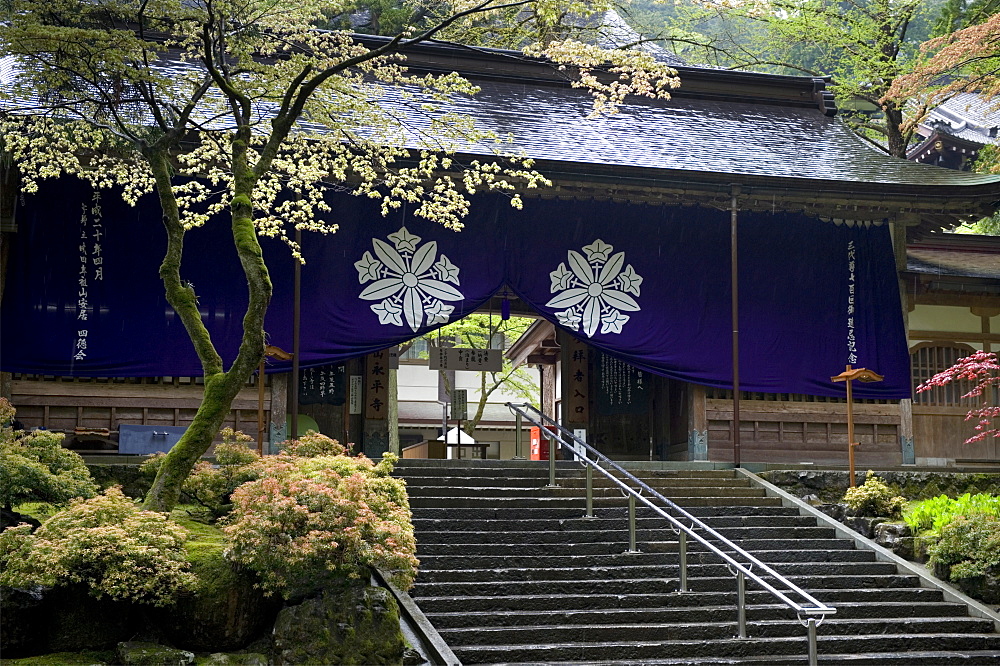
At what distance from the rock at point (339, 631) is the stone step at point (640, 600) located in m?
1.09

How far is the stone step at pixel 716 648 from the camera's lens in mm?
8297

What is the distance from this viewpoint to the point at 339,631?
7.66 meters

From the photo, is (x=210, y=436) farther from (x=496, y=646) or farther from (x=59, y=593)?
(x=496, y=646)

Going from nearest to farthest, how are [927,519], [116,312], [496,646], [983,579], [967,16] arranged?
[496,646], [983,579], [927,519], [116,312], [967,16]

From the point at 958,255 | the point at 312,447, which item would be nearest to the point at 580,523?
the point at 312,447

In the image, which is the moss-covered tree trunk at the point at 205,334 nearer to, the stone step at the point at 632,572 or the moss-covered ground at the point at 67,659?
the moss-covered ground at the point at 67,659

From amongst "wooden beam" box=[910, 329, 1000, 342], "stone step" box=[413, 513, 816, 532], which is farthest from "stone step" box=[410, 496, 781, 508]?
"wooden beam" box=[910, 329, 1000, 342]

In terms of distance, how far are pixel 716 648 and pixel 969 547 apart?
11.1 ft

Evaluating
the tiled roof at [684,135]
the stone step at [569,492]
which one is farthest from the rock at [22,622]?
the tiled roof at [684,135]

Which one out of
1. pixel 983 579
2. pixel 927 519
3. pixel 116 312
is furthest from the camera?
pixel 116 312

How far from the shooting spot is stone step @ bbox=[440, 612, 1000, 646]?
28.1ft

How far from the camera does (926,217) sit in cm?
1590

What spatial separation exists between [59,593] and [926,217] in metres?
13.4

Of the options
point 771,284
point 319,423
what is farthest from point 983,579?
point 319,423
